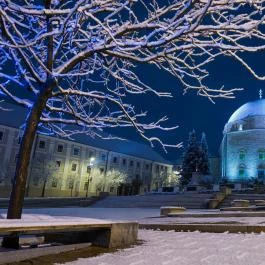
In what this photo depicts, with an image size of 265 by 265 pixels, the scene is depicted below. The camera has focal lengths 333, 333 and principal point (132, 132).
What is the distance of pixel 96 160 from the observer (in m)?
60.5

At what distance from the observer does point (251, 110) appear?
227 feet

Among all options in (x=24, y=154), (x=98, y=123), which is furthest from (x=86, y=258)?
(x=98, y=123)

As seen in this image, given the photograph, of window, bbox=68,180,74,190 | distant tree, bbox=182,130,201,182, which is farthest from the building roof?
distant tree, bbox=182,130,201,182

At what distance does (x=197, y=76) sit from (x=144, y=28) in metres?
1.58

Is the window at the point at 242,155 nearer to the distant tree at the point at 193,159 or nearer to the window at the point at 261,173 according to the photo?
the window at the point at 261,173

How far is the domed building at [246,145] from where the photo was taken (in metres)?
64.4

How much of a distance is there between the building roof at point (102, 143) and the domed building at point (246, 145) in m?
15.6

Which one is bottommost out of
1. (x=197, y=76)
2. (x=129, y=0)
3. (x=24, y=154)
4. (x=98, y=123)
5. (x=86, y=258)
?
(x=86, y=258)

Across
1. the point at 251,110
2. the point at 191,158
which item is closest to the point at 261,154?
the point at 251,110

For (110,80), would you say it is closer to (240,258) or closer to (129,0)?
(129,0)

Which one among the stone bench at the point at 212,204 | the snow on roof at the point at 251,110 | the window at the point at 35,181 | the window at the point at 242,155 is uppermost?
the snow on roof at the point at 251,110

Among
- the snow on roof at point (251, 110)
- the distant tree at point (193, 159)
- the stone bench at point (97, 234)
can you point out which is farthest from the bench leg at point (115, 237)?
the snow on roof at point (251, 110)

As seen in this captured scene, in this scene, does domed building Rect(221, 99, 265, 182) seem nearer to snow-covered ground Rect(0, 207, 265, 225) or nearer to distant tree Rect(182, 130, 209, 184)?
distant tree Rect(182, 130, 209, 184)

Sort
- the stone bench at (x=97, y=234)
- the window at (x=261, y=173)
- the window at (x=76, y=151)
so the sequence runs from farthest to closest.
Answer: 1. the window at (x=261, y=173)
2. the window at (x=76, y=151)
3. the stone bench at (x=97, y=234)
